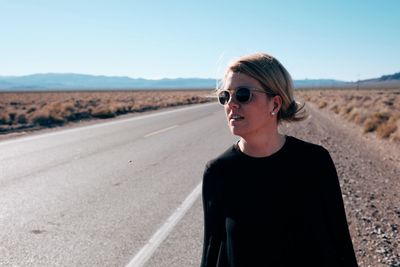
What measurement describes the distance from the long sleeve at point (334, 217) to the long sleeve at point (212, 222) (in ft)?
1.45

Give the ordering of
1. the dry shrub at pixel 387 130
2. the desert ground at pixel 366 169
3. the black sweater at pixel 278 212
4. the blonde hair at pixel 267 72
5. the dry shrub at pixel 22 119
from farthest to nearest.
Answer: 1. the dry shrub at pixel 22 119
2. the dry shrub at pixel 387 130
3. the desert ground at pixel 366 169
4. the blonde hair at pixel 267 72
5. the black sweater at pixel 278 212

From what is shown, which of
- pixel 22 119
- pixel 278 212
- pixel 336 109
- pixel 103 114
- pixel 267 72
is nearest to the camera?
pixel 278 212

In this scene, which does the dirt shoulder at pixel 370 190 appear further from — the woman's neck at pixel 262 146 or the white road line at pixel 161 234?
the woman's neck at pixel 262 146

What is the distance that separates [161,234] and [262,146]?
11.9 feet

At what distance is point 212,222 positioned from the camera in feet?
6.66

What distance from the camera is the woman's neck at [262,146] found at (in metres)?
2.08

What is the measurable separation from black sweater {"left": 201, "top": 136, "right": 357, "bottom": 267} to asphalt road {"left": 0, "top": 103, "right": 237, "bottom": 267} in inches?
105

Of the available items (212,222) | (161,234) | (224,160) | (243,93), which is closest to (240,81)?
(243,93)

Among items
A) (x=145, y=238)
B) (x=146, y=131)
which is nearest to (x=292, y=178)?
(x=145, y=238)

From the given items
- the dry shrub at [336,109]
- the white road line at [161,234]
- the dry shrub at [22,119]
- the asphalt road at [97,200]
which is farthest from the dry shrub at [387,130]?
the dry shrub at [22,119]

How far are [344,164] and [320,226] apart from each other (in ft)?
29.6

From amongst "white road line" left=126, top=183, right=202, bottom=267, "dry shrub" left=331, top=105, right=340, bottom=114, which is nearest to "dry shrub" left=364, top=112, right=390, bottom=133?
"dry shrub" left=331, top=105, right=340, bottom=114

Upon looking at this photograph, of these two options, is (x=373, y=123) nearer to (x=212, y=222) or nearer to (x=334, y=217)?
(x=334, y=217)

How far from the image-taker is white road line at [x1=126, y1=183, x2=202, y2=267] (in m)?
4.66
